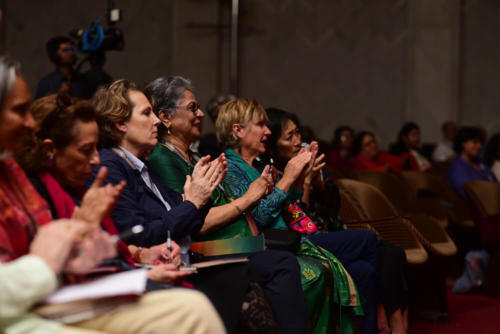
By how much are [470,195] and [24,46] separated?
4640mm

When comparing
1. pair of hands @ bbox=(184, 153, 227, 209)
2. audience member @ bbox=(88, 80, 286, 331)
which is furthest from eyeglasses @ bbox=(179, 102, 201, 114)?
pair of hands @ bbox=(184, 153, 227, 209)

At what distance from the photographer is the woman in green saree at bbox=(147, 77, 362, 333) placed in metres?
2.50

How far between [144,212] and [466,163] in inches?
157

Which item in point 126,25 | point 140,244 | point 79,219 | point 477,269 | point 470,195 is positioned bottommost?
point 477,269

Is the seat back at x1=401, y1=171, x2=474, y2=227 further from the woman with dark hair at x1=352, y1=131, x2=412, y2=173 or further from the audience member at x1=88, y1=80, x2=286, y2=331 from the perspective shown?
the audience member at x1=88, y1=80, x2=286, y2=331

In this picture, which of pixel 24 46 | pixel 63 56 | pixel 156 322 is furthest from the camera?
pixel 24 46

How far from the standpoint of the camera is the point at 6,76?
4.62ft

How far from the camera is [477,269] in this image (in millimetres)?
4637

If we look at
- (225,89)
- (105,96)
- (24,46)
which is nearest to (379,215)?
(105,96)

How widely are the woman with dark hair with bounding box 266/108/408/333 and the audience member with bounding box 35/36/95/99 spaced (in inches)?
60.1

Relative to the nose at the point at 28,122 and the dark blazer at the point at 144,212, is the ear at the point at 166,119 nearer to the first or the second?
the dark blazer at the point at 144,212

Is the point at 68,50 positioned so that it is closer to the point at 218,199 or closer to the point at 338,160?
the point at 218,199

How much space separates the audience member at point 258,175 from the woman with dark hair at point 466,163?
2.62 metres

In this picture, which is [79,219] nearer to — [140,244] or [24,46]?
[140,244]
